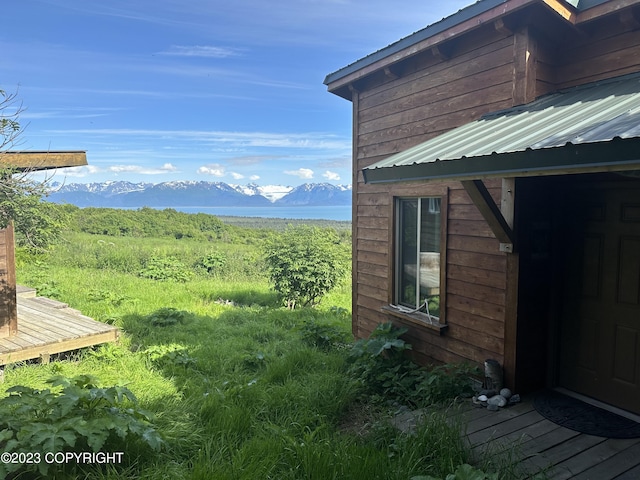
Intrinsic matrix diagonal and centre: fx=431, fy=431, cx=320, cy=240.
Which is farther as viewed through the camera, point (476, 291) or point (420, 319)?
point (420, 319)

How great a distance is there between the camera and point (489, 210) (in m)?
3.56

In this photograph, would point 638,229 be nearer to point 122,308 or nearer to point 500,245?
point 500,245

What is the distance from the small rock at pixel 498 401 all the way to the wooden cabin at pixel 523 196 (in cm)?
23

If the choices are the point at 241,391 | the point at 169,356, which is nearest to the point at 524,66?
the point at 241,391

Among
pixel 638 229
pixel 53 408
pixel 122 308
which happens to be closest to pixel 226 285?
pixel 122 308

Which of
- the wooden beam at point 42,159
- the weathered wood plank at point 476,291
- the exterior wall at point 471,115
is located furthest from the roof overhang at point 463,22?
the wooden beam at point 42,159

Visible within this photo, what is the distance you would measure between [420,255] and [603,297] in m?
1.91

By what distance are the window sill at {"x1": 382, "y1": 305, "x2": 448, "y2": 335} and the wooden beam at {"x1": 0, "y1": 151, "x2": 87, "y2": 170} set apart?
463cm

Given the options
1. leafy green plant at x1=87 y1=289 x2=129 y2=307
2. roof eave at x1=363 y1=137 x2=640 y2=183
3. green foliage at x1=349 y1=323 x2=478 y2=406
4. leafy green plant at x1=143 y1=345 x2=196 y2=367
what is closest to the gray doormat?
green foliage at x1=349 y1=323 x2=478 y2=406

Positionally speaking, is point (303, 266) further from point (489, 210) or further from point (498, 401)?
point (489, 210)

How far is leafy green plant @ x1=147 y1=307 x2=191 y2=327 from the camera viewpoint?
7.83 metres

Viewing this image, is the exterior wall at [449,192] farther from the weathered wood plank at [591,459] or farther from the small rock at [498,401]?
the weathered wood plank at [591,459]

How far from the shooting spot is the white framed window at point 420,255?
15.9ft

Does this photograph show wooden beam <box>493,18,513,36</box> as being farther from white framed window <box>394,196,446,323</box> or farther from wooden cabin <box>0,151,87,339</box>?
wooden cabin <box>0,151,87,339</box>
